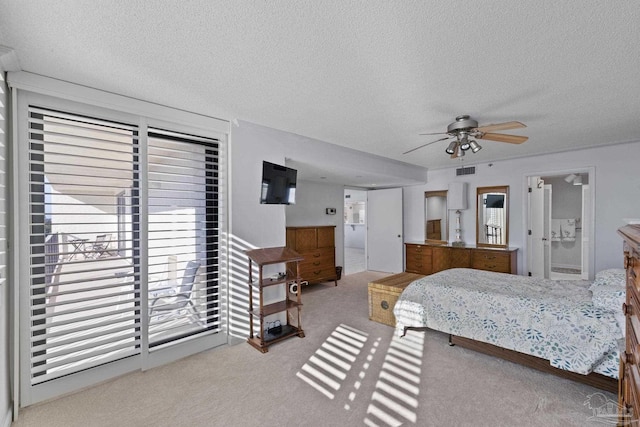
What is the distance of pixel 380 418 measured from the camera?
197 centimetres

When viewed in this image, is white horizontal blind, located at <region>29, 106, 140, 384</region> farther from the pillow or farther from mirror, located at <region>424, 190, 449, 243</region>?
mirror, located at <region>424, 190, 449, 243</region>

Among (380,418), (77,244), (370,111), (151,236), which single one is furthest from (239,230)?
(380,418)

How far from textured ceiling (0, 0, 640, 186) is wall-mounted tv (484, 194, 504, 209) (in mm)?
2433

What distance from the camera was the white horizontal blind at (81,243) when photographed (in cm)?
219

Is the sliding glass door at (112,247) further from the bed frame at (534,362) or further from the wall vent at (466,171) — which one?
the wall vent at (466,171)

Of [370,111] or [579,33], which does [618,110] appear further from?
[370,111]

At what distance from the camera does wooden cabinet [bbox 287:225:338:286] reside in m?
5.11

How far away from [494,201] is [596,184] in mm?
1400

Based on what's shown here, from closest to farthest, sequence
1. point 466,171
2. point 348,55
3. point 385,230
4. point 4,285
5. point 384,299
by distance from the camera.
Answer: point 348,55, point 4,285, point 384,299, point 466,171, point 385,230

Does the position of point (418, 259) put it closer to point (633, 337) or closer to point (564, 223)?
point (564, 223)

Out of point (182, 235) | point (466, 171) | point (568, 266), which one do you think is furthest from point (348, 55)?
point (568, 266)

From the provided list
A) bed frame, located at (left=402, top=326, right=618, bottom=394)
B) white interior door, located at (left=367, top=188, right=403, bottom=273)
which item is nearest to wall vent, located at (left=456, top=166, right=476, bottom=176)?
white interior door, located at (left=367, top=188, right=403, bottom=273)

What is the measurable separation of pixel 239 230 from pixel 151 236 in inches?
32.0

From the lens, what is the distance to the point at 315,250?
17.6 feet
